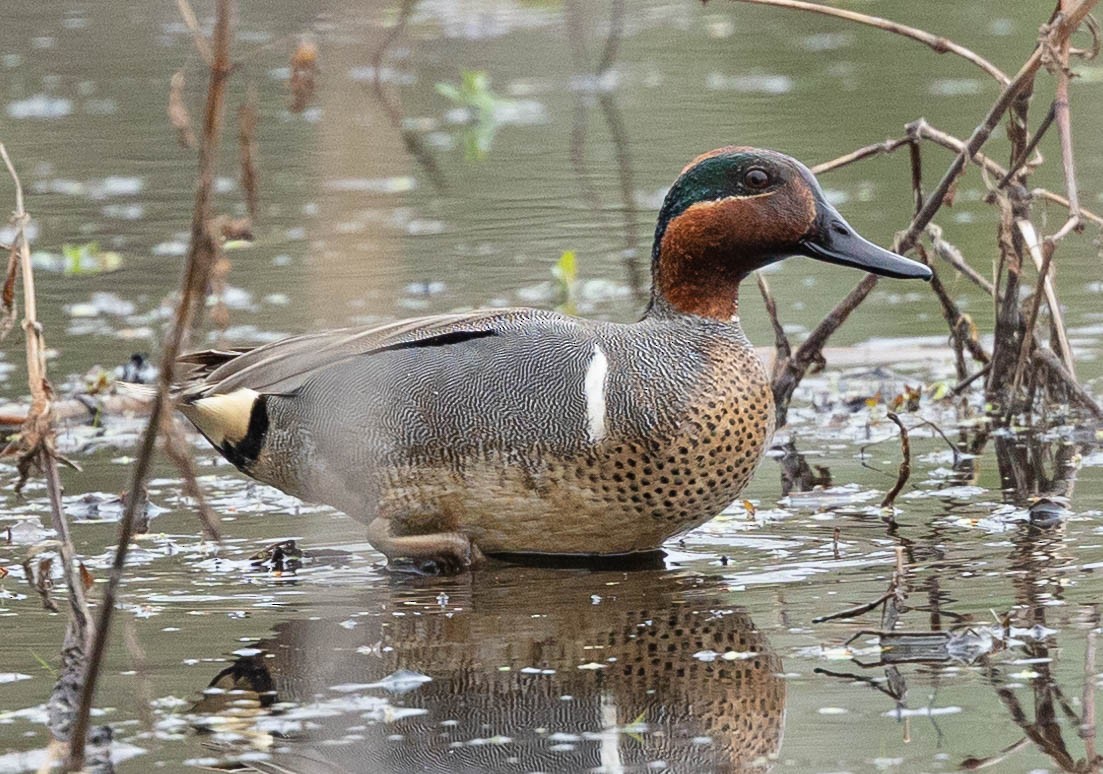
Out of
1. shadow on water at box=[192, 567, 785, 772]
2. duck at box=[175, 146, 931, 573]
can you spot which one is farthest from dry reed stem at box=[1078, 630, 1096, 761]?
duck at box=[175, 146, 931, 573]

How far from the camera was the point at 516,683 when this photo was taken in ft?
13.0

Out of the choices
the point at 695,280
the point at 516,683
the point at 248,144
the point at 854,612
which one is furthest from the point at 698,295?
the point at 248,144

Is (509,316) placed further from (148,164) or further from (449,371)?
(148,164)

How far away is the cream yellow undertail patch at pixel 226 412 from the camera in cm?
532

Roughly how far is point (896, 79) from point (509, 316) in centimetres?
827

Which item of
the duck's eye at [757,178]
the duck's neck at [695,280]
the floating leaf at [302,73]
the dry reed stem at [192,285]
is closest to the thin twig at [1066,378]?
the duck's neck at [695,280]

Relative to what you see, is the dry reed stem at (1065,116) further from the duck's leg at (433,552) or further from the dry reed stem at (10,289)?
the dry reed stem at (10,289)

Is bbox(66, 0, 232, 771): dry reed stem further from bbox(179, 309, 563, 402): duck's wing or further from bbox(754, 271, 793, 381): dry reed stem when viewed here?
bbox(754, 271, 793, 381): dry reed stem

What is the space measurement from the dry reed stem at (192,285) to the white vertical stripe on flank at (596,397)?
1.91 meters

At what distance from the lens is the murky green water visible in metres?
3.61

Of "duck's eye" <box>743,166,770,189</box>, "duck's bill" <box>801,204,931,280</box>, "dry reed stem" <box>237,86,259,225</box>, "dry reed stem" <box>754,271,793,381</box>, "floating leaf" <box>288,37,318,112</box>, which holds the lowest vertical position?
"dry reed stem" <box>754,271,793,381</box>

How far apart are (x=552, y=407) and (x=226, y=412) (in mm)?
982

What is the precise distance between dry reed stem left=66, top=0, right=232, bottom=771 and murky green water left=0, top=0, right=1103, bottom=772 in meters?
0.43

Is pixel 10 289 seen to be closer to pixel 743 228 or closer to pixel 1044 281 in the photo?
pixel 743 228
